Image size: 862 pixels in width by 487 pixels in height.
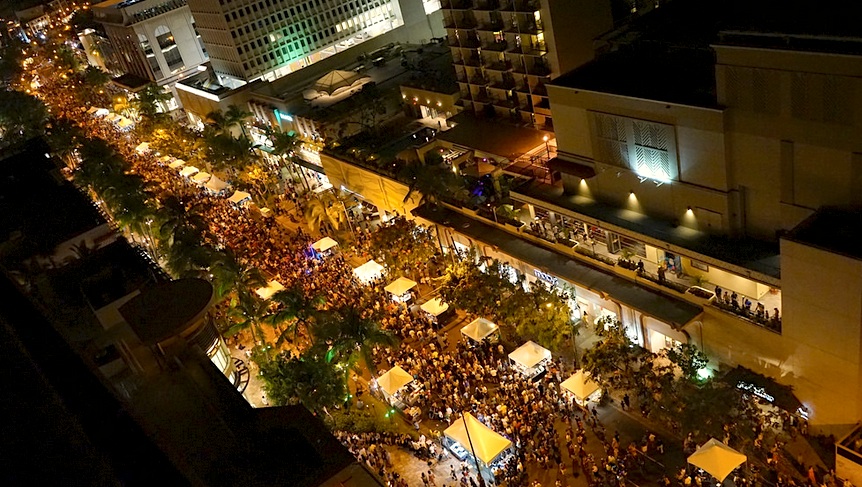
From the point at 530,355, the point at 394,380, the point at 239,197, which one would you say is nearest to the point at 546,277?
the point at 530,355

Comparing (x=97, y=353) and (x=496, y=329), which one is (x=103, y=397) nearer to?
(x=97, y=353)

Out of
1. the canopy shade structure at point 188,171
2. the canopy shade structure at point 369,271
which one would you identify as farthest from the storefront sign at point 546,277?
the canopy shade structure at point 188,171

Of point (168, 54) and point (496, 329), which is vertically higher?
point (168, 54)

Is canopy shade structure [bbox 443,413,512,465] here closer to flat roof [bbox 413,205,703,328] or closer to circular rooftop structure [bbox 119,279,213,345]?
flat roof [bbox 413,205,703,328]

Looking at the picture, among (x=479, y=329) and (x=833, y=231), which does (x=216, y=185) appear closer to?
(x=479, y=329)

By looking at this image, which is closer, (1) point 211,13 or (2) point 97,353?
(2) point 97,353

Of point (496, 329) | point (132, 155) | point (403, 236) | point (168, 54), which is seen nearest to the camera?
point (496, 329)

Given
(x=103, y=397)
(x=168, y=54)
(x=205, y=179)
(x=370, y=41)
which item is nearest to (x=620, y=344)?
(x=103, y=397)
